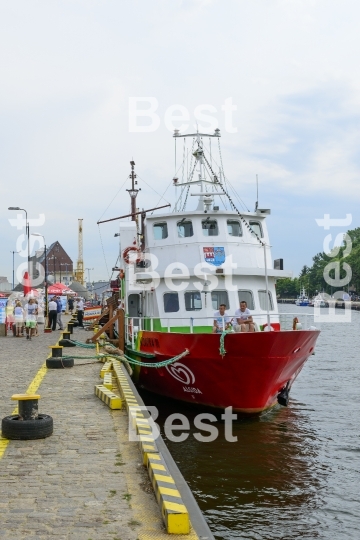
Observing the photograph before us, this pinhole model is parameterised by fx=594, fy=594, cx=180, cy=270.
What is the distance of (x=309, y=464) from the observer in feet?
39.8

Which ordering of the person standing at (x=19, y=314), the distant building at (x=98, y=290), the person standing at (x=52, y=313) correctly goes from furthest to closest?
the distant building at (x=98, y=290) < the person standing at (x=52, y=313) < the person standing at (x=19, y=314)

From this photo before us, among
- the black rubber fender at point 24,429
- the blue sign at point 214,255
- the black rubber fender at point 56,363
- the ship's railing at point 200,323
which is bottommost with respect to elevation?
the black rubber fender at point 24,429

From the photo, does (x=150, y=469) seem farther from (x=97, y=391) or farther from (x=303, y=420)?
(x=303, y=420)

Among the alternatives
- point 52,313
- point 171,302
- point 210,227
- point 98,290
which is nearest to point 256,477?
point 171,302

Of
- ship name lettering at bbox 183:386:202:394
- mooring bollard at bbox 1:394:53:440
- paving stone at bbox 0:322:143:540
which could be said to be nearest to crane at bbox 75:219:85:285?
ship name lettering at bbox 183:386:202:394

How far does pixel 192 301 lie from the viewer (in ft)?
57.6

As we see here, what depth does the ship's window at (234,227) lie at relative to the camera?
61.6 feet

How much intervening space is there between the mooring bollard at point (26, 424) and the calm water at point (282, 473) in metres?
2.87

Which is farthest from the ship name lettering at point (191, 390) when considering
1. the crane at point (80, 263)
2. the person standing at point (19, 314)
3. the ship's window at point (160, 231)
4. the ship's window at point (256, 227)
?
the crane at point (80, 263)

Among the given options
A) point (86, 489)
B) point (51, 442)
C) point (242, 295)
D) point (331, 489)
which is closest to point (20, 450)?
point (51, 442)

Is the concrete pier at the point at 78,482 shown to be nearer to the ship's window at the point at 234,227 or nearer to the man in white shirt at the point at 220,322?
the man in white shirt at the point at 220,322

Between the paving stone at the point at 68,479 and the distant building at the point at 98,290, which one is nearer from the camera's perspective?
the paving stone at the point at 68,479

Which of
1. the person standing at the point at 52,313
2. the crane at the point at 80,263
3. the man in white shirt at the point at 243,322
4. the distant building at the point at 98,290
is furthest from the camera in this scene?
the crane at the point at 80,263

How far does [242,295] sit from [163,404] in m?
3.93
